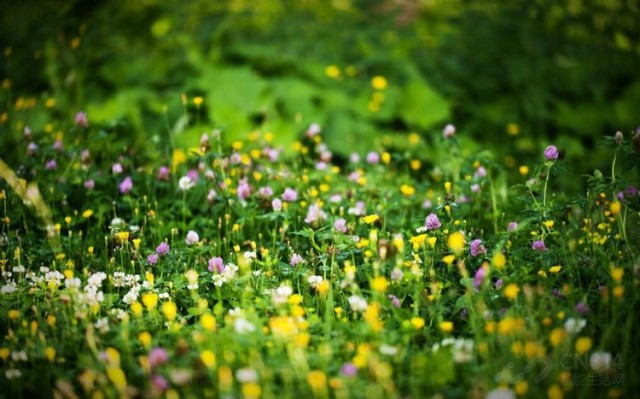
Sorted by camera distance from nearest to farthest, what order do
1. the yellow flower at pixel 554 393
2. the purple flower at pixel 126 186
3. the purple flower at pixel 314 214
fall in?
the yellow flower at pixel 554 393
the purple flower at pixel 314 214
the purple flower at pixel 126 186

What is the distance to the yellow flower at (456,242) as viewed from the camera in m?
2.09

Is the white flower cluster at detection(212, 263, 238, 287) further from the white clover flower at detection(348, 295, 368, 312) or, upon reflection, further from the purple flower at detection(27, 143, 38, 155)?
the purple flower at detection(27, 143, 38, 155)

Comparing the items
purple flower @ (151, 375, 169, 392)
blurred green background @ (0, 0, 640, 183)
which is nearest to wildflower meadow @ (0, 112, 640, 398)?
purple flower @ (151, 375, 169, 392)

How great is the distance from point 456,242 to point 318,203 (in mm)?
851

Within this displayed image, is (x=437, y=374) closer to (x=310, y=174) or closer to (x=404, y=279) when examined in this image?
(x=404, y=279)

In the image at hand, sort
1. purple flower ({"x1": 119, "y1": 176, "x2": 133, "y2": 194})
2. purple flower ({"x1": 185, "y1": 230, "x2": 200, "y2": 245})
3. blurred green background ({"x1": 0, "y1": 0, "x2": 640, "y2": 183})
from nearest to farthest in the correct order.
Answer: purple flower ({"x1": 185, "y1": 230, "x2": 200, "y2": 245}), purple flower ({"x1": 119, "y1": 176, "x2": 133, "y2": 194}), blurred green background ({"x1": 0, "y1": 0, "x2": 640, "y2": 183})

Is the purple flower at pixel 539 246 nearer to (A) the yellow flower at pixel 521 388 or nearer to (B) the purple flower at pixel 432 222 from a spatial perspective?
(B) the purple flower at pixel 432 222

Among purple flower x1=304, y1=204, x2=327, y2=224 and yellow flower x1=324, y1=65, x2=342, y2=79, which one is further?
yellow flower x1=324, y1=65, x2=342, y2=79

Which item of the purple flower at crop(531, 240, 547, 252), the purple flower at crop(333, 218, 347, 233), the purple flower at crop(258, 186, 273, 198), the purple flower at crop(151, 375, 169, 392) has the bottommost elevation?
the purple flower at crop(258, 186, 273, 198)

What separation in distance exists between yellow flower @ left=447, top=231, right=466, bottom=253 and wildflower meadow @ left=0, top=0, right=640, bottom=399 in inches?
1.6

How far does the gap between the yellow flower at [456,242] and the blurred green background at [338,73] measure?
1.84m

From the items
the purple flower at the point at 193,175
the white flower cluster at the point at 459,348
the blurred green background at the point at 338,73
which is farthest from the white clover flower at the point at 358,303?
the blurred green background at the point at 338,73

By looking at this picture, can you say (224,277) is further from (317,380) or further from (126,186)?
(126,186)

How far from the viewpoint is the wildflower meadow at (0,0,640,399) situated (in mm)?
1781
